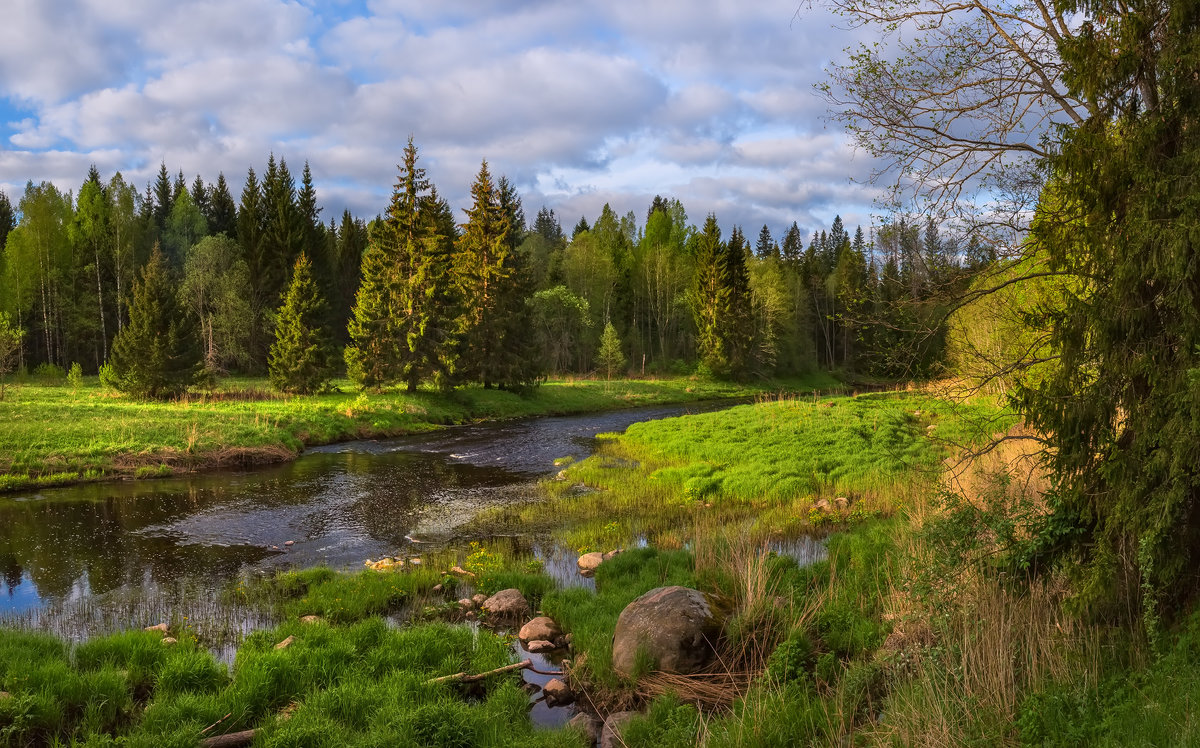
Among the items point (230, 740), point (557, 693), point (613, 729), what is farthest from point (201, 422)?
point (613, 729)

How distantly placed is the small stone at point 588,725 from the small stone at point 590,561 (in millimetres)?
4741

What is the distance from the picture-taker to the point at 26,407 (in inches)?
1067

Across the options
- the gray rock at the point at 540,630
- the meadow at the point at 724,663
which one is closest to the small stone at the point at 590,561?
the meadow at the point at 724,663

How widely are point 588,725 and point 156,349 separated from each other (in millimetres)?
35275

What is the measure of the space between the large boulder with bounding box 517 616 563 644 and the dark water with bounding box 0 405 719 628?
2.58m

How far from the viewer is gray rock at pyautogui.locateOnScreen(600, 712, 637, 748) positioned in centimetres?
693

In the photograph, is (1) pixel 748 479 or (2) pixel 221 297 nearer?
(1) pixel 748 479

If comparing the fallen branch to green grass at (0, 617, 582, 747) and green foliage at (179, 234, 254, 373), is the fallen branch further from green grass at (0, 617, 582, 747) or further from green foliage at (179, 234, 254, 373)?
green foliage at (179, 234, 254, 373)

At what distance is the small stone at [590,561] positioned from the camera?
12.5 meters

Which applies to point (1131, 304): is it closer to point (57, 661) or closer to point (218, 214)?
point (57, 661)

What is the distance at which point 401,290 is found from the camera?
129 ft

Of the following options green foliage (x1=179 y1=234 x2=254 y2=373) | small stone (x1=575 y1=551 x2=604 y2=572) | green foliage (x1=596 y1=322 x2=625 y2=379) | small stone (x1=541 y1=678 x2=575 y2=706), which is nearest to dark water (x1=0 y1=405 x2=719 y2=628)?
small stone (x1=575 y1=551 x2=604 y2=572)

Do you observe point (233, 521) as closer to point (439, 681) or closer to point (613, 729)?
point (439, 681)

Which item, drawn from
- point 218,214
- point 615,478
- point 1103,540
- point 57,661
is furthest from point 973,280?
point 218,214
